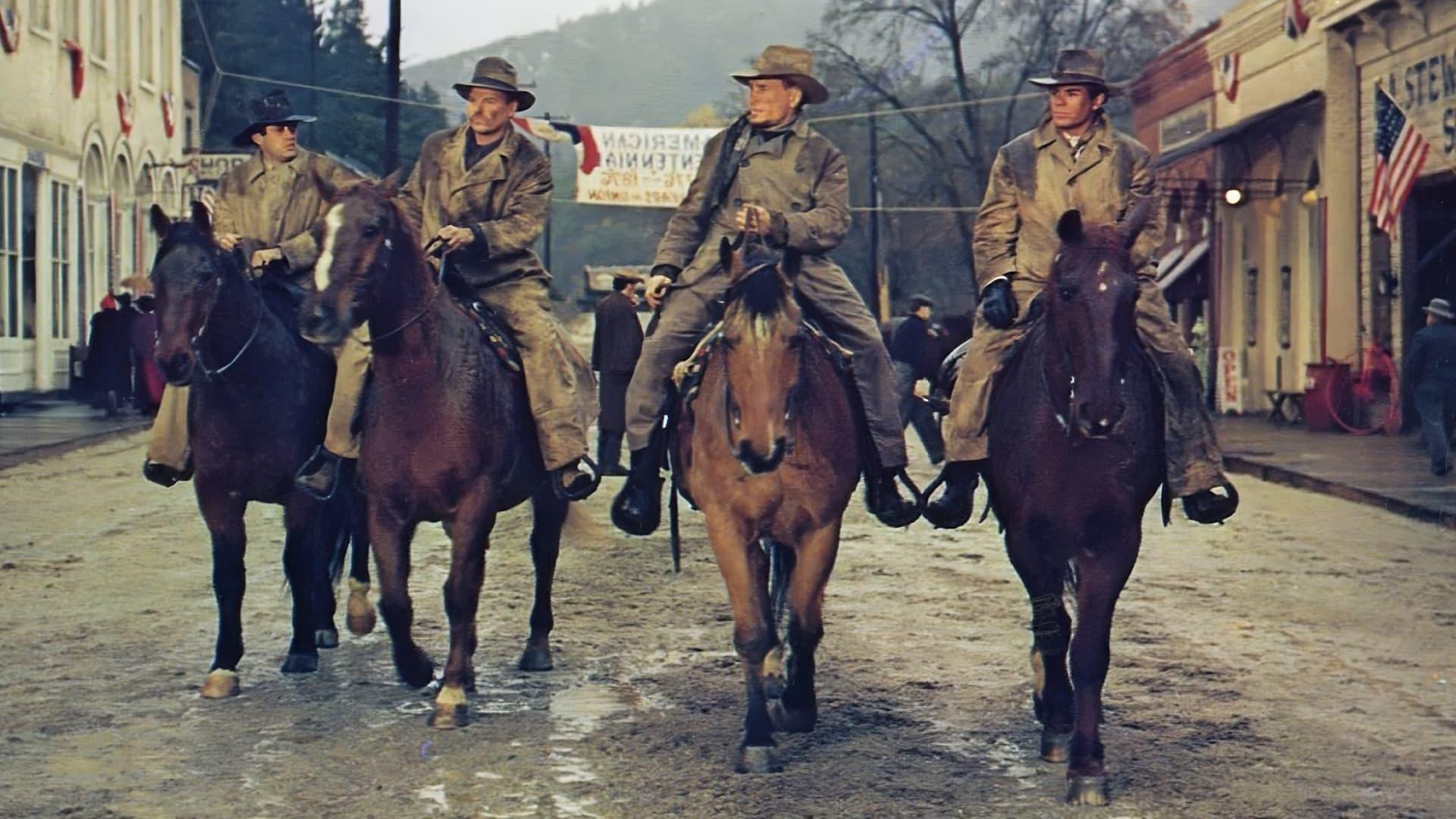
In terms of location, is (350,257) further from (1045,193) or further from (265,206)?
(1045,193)

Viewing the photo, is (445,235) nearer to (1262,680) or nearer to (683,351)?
(683,351)

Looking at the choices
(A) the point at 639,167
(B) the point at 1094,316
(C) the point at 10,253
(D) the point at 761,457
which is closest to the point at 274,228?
(D) the point at 761,457

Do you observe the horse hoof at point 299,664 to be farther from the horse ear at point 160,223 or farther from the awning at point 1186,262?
the awning at point 1186,262

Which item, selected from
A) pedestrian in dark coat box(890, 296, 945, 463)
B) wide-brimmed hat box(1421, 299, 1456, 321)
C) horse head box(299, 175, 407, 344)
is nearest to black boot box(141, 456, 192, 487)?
horse head box(299, 175, 407, 344)

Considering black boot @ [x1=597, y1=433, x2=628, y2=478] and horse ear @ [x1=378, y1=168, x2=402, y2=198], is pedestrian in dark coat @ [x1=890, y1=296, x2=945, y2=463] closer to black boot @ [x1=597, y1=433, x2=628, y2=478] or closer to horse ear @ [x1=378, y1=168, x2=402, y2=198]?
black boot @ [x1=597, y1=433, x2=628, y2=478]

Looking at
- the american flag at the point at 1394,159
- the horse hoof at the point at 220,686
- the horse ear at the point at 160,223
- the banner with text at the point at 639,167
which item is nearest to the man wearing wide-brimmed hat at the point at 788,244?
the horse hoof at the point at 220,686

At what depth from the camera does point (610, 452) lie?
9766 mm

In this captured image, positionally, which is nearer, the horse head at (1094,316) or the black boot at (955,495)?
the horse head at (1094,316)

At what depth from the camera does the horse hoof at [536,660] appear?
8.97 metres

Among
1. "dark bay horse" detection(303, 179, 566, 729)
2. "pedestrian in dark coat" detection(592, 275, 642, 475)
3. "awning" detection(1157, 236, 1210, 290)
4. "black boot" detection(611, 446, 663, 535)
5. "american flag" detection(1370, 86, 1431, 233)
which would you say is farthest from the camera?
"awning" detection(1157, 236, 1210, 290)

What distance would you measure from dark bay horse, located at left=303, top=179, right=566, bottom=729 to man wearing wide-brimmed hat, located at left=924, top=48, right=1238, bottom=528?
5.87ft

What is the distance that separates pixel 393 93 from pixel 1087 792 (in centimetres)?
3212

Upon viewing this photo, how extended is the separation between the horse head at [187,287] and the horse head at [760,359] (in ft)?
8.36

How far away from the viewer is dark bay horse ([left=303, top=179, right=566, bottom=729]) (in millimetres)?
7875
